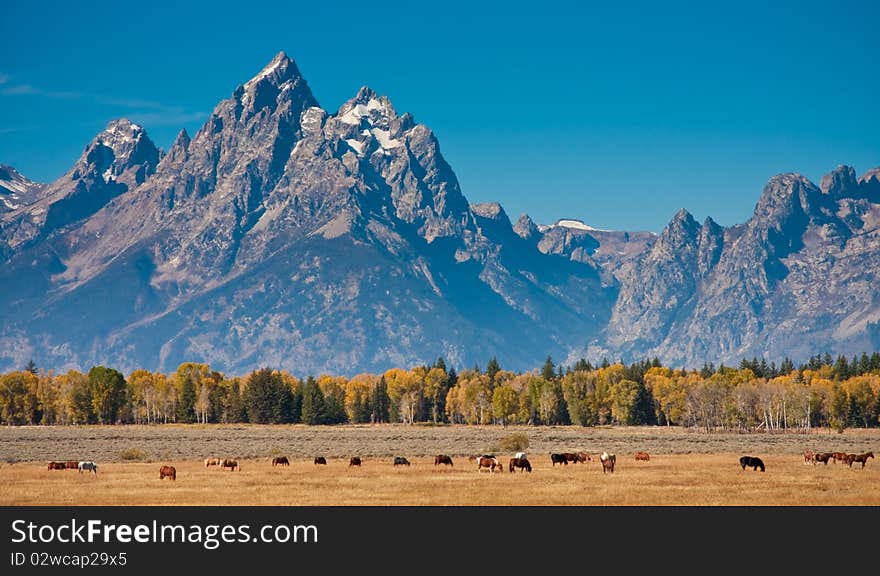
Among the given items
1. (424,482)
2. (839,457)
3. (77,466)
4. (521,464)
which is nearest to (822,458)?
(839,457)

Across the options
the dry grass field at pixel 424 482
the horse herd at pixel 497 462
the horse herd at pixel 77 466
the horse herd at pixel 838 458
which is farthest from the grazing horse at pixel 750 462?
the horse herd at pixel 77 466

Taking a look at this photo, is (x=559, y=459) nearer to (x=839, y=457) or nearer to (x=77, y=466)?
(x=839, y=457)

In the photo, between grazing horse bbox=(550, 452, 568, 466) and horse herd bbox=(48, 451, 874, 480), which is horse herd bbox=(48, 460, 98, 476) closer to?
horse herd bbox=(48, 451, 874, 480)

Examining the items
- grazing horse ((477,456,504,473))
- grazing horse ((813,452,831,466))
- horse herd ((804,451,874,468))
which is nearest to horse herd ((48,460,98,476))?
grazing horse ((477,456,504,473))

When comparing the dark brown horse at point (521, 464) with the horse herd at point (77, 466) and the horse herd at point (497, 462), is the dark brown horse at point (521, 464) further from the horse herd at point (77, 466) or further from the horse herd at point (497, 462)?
the horse herd at point (77, 466)

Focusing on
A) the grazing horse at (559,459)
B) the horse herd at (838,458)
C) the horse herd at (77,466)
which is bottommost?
the horse herd at (838,458)

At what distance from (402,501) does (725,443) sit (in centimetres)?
7838

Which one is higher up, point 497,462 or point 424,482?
point 497,462

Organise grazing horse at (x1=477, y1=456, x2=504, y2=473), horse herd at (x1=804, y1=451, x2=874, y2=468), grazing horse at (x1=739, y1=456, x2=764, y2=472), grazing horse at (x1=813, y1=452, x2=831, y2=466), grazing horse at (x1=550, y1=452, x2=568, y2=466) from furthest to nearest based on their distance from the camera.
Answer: grazing horse at (x1=813, y1=452, x2=831, y2=466) → grazing horse at (x1=550, y1=452, x2=568, y2=466) → horse herd at (x1=804, y1=451, x2=874, y2=468) → grazing horse at (x1=739, y1=456, x2=764, y2=472) → grazing horse at (x1=477, y1=456, x2=504, y2=473)

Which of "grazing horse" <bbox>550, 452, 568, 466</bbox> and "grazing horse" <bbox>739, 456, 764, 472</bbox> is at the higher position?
"grazing horse" <bbox>550, 452, 568, 466</bbox>

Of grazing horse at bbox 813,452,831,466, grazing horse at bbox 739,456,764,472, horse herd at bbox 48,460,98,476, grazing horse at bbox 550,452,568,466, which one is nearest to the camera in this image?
horse herd at bbox 48,460,98,476

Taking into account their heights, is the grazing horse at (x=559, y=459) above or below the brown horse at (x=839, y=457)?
above
